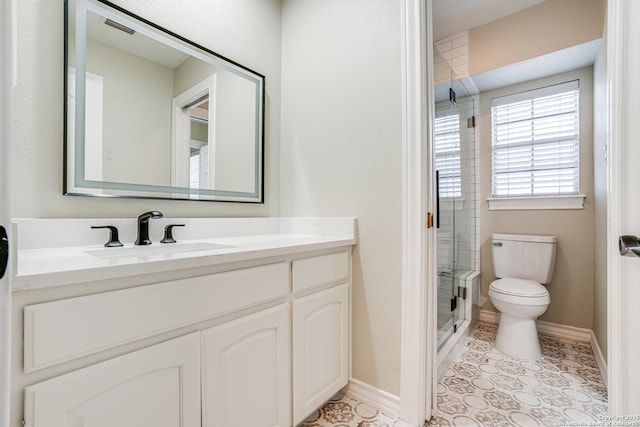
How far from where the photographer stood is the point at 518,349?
6.66 feet

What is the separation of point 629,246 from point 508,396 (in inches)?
48.6

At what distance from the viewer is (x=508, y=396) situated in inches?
62.7

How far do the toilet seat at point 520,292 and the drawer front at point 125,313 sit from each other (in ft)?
6.04

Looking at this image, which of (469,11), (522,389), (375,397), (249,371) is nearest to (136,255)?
(249,371)

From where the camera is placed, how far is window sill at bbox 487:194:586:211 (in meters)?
2.32

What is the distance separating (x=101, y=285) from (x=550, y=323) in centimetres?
307

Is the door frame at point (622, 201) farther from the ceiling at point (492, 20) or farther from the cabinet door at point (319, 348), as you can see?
the ceiling at point (492, 20)

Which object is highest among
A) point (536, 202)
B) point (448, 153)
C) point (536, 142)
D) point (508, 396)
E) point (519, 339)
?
point (536, 142)

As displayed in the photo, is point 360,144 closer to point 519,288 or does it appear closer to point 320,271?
point 320,271

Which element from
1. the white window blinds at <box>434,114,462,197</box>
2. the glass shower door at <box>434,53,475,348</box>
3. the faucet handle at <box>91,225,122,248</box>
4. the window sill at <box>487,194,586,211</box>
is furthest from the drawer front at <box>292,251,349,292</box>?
the window sill at <box>487,194,586,211</box>

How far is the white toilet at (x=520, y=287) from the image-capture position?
2.02 m

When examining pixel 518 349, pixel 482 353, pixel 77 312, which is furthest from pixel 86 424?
pixel 518 349

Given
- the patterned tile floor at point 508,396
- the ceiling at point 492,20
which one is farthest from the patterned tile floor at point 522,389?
the ceiling at point 492,20

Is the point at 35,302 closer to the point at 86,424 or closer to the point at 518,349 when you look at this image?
the point at 86,424
